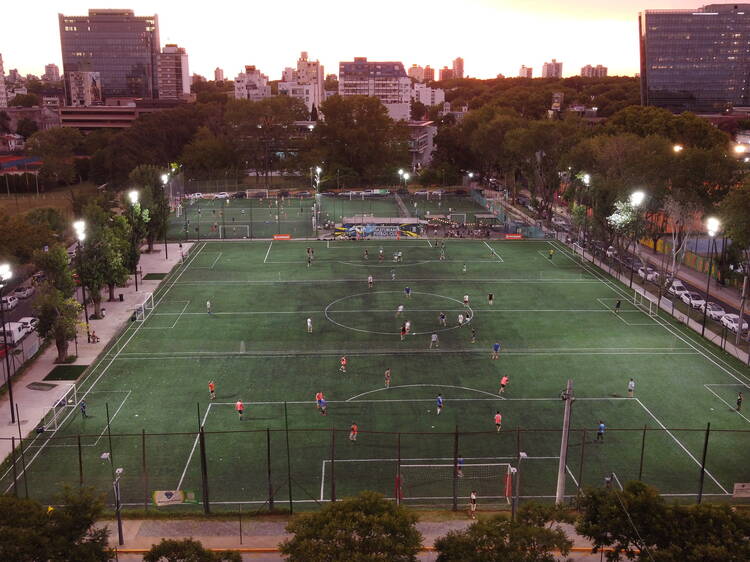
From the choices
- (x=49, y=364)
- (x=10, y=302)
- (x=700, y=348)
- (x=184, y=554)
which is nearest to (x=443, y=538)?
(x=184, y=554)

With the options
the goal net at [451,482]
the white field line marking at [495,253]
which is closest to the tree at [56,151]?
the white field line marking at [495,253]

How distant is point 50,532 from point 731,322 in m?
46.8

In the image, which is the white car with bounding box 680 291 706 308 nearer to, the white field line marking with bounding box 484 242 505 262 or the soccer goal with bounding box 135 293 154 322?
the white field line marking with bounding box 484 242 505 262

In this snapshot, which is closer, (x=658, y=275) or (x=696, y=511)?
(x=696, y=511)

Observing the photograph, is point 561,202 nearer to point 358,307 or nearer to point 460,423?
point 358,307

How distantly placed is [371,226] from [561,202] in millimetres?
43087

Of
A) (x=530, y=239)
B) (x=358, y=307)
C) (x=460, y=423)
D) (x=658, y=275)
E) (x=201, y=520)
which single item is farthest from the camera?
(x=530, y=239)

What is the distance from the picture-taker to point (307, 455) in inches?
1272

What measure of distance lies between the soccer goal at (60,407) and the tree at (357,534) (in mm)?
21130

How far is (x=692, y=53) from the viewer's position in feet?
510

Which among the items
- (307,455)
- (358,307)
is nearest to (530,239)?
(358,307)

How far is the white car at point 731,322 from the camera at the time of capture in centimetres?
4934

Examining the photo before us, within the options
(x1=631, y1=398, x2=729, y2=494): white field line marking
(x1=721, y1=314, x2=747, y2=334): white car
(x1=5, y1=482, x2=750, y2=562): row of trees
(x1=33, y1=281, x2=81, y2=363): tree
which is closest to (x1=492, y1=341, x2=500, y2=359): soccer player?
(x1=631, y1=398, x2=729, y2=494): white field line marking

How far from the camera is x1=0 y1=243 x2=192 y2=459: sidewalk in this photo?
35156 millimetres
